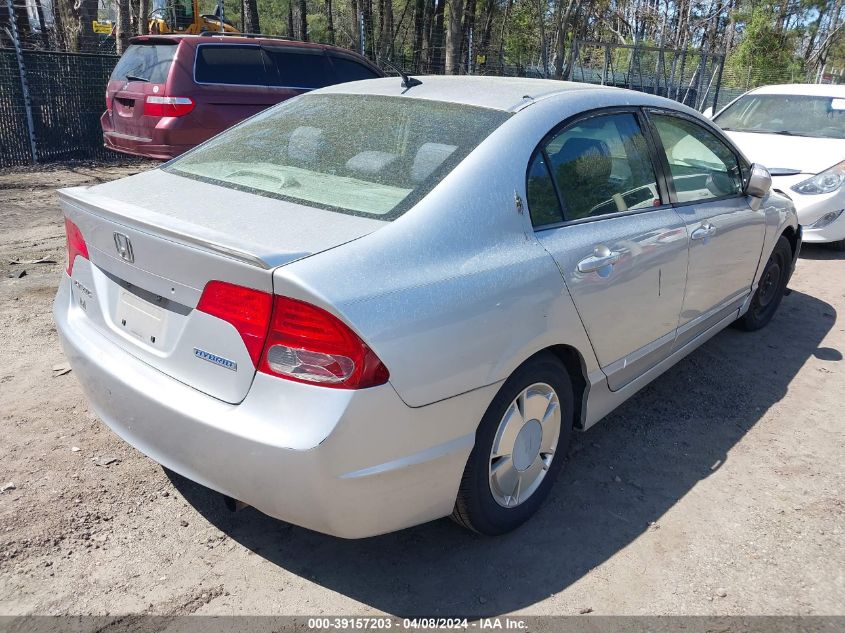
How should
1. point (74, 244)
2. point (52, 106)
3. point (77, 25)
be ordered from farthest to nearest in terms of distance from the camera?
point (77, 25) < point (52, 106) < point (74, 244)

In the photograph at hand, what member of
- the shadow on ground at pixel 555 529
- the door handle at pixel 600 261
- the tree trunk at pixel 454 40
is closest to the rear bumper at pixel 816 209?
the shadow on ground at pixel 555 529

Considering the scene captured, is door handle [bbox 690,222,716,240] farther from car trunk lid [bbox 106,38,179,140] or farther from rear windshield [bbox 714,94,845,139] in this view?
car trunk lid [bbox 106,38,179,140]

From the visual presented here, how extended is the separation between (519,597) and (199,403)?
1.32 m

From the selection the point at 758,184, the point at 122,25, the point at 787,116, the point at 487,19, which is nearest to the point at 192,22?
the point at 122,25

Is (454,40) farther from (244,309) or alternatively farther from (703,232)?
(244,309)

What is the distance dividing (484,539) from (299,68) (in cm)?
847

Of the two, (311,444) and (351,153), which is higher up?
(351,153)

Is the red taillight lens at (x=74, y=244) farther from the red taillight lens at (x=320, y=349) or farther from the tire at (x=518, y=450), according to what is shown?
the tire at (x=518, y=450)

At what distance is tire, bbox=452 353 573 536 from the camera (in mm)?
2555

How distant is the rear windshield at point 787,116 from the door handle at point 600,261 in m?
6.44

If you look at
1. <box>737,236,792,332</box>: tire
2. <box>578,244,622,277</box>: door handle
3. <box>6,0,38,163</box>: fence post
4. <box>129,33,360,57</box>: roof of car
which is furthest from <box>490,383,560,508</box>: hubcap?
<box>6,0,38,163</box>: fence post

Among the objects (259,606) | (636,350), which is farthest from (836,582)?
(259,606)

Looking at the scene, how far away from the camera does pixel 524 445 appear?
9.16 feet

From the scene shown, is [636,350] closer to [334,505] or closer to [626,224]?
[626,224]
